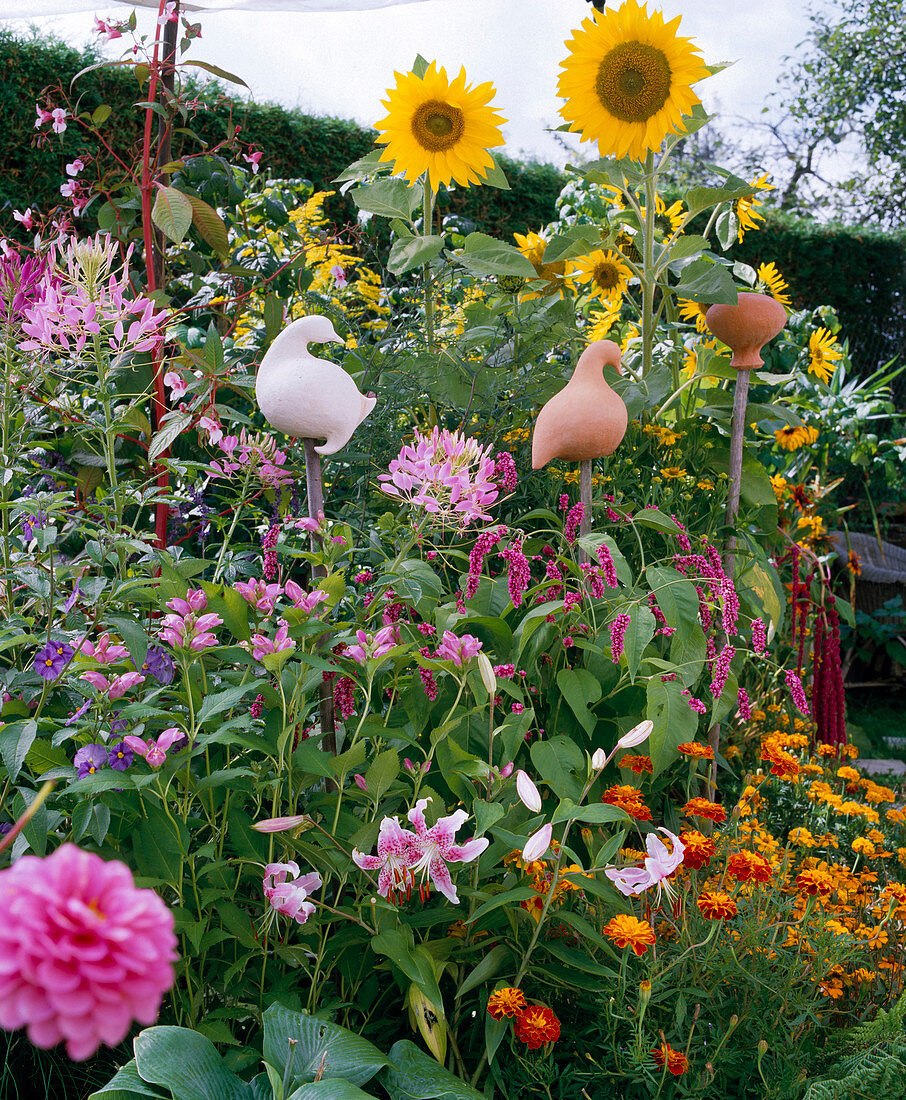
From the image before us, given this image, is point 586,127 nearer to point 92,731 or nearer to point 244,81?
point 244,81

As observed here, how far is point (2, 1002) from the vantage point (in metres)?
0.26

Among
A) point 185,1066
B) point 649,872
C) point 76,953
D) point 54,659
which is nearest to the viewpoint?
point 76,953

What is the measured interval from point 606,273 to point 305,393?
4.84ft

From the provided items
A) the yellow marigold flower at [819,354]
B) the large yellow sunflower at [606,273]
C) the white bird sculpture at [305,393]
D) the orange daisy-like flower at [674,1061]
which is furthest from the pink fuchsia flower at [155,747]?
the yellow marigold flower at [819,354]

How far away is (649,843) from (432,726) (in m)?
0.42

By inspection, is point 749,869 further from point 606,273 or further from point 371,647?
point 606,273

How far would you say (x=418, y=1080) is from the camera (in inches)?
34.1

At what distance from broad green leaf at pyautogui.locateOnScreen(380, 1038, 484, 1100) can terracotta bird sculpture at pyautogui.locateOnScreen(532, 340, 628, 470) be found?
85 centimetres

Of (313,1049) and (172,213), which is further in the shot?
(172,213)

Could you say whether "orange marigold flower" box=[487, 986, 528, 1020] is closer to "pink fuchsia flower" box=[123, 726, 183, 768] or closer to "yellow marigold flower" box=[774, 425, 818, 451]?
"pink fuchsia flower" box=[123, 726, 183, 768]

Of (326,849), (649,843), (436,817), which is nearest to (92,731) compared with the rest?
(326,849)

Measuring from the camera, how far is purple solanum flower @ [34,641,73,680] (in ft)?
3.34

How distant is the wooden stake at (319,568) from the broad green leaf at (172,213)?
0.68m

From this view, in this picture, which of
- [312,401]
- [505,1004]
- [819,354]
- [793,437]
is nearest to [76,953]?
[505,1004]
